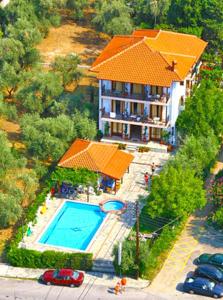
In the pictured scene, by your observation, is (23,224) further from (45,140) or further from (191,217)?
(191,217)

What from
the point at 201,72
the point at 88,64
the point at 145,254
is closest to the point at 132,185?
the point at 145,254

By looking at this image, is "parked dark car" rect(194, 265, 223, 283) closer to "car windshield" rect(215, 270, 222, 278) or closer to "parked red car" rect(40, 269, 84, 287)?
"car windshield" rect(215, 270, 222, 278)

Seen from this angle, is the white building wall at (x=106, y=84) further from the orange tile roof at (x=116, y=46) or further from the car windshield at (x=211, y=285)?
the car windshield at (x=211, y=285)

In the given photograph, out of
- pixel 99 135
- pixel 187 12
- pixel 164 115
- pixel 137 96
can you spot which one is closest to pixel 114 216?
pixel 99 135

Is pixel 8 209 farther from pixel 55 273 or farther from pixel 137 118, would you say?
pixel 137 118

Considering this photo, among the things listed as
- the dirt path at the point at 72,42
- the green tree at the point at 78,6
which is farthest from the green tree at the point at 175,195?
the green tree at the point at 78,6

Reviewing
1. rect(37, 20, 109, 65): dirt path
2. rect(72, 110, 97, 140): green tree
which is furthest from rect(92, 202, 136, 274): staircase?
A: rect(37, 20, 109, 65): dirt path
